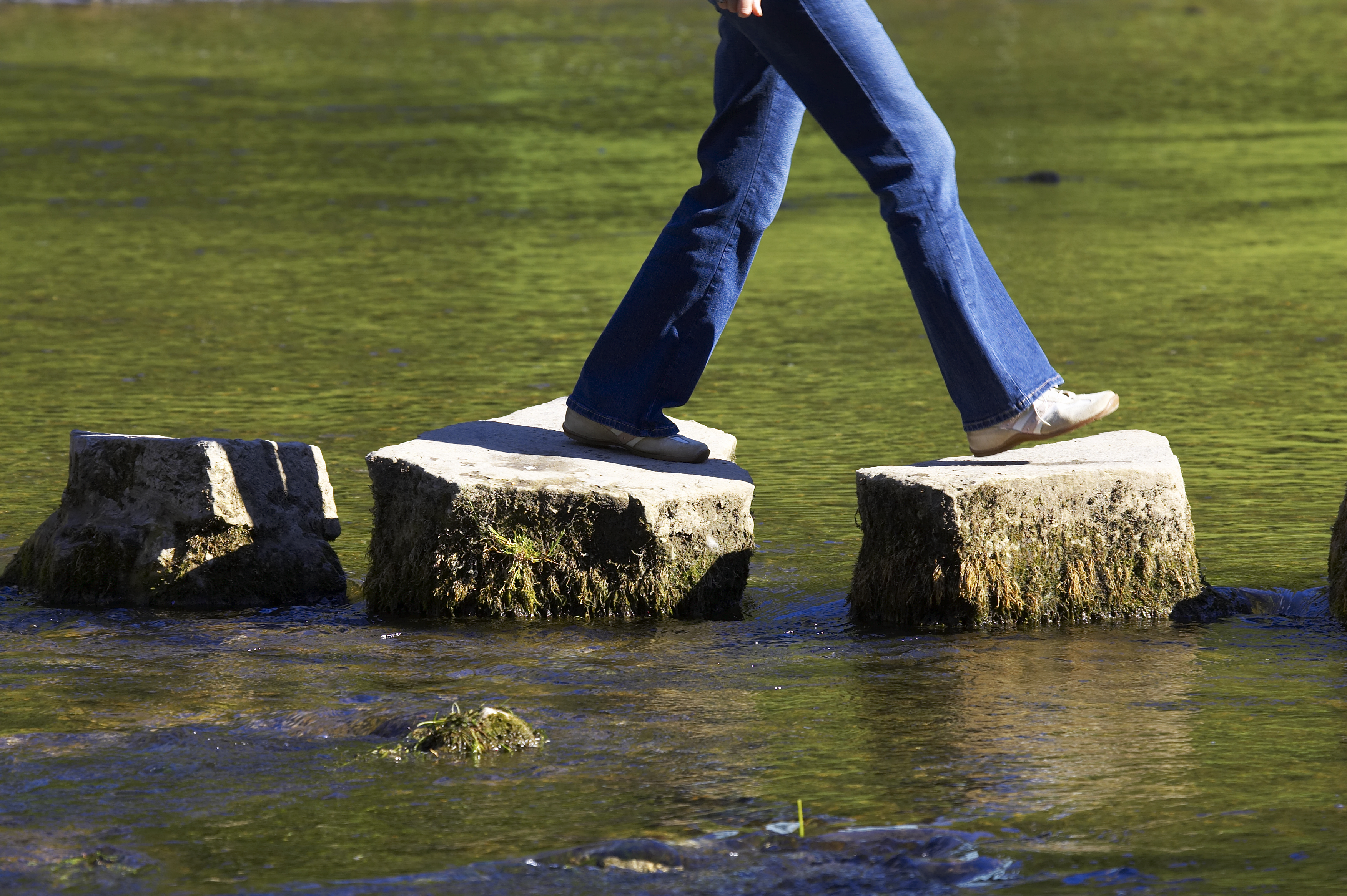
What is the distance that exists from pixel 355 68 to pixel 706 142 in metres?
18.1

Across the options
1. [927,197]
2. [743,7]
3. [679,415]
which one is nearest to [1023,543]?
[927,197]

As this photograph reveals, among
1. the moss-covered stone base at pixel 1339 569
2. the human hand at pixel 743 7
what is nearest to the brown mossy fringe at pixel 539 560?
the human hand at pixel 743 7

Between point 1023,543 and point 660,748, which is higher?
point 1023,543

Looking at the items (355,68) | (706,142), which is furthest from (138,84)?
(706,142)

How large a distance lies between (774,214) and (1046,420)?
2.54 feet

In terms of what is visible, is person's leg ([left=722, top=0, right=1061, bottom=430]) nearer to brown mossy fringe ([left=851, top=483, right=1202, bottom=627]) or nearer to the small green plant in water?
brown mossy fringe ([left=851, top=483, right=1202, bottom=627])

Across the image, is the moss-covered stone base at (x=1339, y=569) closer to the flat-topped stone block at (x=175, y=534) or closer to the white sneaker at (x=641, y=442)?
the white sneaker at (x=641, y=442)

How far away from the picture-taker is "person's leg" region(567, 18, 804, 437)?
15.5 ft

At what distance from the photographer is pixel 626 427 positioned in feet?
15.8

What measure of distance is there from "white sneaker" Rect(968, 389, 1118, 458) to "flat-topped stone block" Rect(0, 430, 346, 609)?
156 centimetres

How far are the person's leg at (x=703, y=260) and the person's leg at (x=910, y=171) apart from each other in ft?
0.68

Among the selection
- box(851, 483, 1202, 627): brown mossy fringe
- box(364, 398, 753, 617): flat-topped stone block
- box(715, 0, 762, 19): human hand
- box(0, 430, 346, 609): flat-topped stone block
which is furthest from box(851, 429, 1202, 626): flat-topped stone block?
box(0, 430, 346, 609): flat-topped stone block

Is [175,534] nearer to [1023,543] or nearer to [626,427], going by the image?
[626,427]

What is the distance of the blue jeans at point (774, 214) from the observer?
14.6 feet
